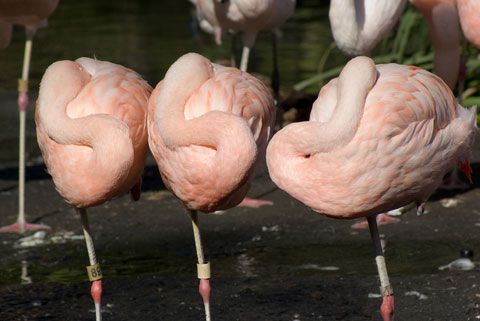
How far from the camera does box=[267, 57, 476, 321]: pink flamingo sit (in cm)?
420

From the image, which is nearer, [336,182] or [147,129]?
Result: [336,182]

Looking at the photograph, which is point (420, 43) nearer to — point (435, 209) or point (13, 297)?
point (435, 209)

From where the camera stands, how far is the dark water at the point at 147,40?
11.7 meters

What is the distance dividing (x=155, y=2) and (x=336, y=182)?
13.1 m

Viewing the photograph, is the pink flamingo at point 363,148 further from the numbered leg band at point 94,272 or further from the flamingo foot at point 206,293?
the numbered leg band at point 94,272

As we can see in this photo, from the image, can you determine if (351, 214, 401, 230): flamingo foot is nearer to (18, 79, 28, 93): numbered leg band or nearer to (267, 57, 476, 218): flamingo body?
(267, 57, 476, 218): flamingo body

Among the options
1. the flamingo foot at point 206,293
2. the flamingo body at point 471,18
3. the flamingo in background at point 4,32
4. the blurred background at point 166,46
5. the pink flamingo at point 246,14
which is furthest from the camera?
the blurred background at point 166,46

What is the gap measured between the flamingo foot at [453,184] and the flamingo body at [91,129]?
9.61 feet

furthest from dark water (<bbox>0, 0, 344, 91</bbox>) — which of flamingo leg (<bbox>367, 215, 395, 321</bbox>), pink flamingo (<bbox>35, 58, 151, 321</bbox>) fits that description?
flamingo leg (<bbox>367, 215, 395, 321</bbox>)

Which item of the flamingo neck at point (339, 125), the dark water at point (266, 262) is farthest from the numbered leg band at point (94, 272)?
the flamingo neck at point (339, 125)

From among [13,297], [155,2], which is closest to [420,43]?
[13,297]

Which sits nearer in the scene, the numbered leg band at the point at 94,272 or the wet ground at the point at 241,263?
the numbered leg band at the point at 94,272

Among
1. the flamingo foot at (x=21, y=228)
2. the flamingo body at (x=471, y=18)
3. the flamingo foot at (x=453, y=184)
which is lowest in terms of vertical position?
the flamingo foot at (x=453, y=184)

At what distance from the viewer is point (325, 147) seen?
421 centimetres
